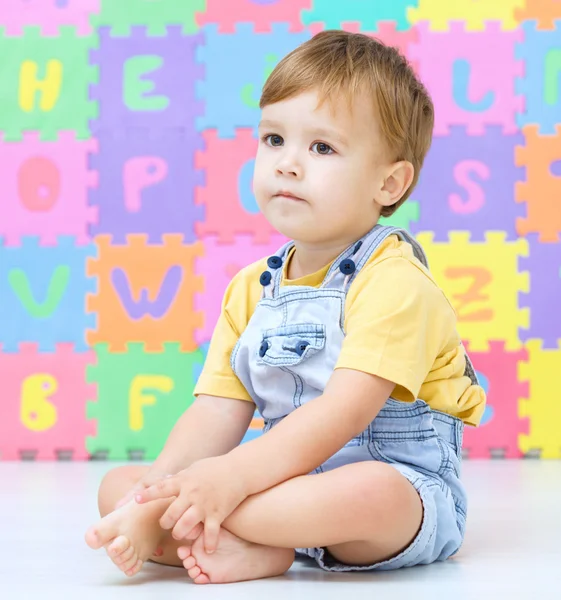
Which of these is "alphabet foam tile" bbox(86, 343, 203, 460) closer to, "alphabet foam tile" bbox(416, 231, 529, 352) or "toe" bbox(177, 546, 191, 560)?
"alphabet foam tile" bbox(416, 231, 529, 352)

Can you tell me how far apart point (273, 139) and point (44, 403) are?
3.57 ft

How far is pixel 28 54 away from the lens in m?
2.03

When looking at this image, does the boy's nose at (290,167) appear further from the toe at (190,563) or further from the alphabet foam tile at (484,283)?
the alphabet foam tile at (484,283)

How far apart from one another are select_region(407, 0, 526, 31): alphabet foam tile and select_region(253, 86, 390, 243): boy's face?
3.40 feet

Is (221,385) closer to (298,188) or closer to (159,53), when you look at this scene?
(298,188)

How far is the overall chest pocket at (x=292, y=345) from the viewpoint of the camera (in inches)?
39.4

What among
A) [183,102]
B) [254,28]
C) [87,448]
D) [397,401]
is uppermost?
[254,28]

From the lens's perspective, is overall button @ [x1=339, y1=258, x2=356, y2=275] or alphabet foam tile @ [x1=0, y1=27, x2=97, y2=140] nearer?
overall button @ [x1=339, y1=258, x2=356, y2=275]

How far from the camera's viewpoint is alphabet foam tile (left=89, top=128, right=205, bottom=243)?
6.52 ft

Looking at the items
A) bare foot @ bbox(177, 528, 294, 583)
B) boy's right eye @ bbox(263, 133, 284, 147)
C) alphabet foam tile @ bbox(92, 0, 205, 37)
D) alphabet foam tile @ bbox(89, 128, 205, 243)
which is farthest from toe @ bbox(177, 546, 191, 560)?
alphabet foam tile @ bbox(92, 0, 205, 37)

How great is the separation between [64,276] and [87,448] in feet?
1.16

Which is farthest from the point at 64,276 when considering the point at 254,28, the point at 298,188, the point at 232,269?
the point at 298,188

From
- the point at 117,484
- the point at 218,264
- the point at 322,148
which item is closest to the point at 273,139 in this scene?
the point at 322,148

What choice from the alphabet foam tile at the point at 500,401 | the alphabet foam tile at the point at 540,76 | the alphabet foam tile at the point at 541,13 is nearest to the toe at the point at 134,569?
the alphabet foam tile at the point at 500,401
